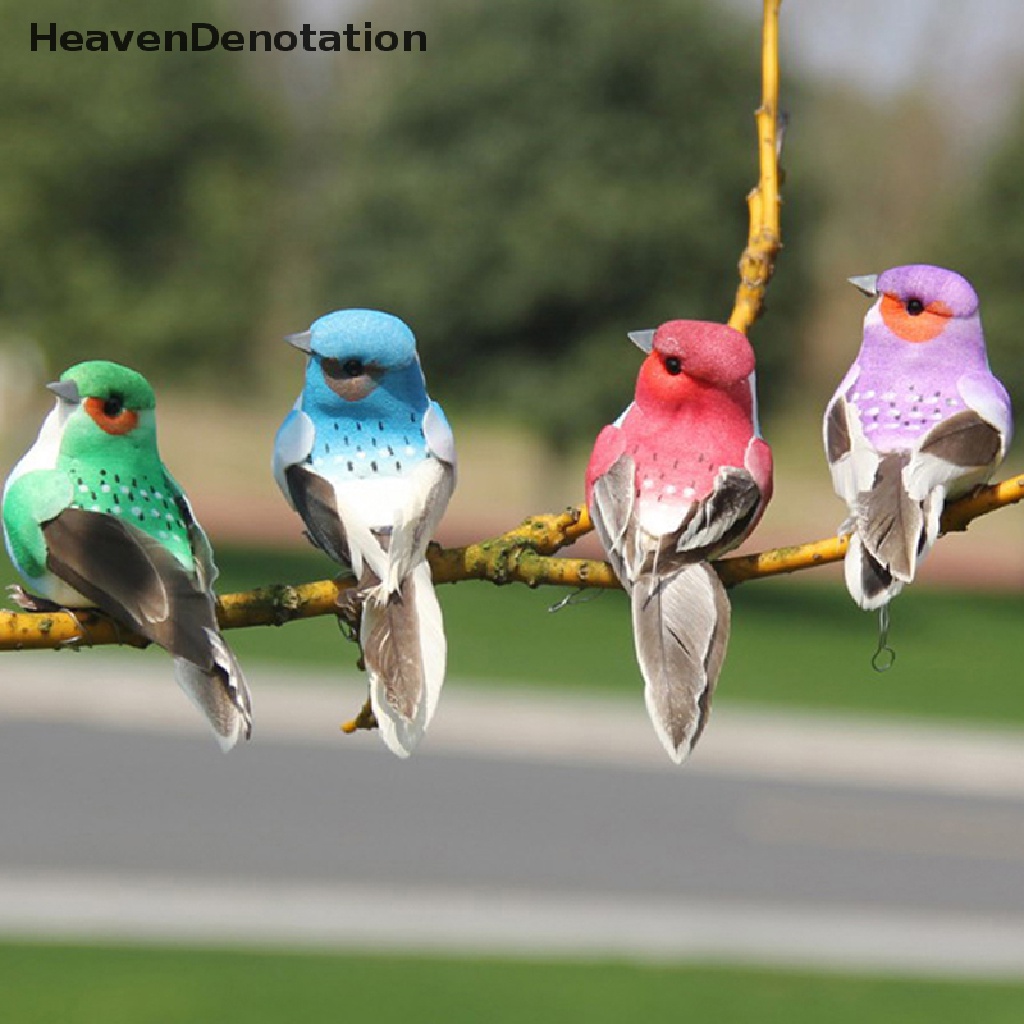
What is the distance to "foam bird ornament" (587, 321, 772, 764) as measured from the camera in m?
2.06

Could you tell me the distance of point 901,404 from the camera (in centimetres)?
252

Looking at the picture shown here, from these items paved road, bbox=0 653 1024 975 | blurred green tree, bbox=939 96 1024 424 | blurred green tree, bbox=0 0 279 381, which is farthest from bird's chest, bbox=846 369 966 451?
blurred green tree, bbox=0 0 279 381

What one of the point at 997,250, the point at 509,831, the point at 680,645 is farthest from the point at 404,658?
the point at 509,831

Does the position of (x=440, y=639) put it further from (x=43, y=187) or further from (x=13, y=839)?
(x=43, y=187)

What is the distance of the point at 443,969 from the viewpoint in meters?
19.5

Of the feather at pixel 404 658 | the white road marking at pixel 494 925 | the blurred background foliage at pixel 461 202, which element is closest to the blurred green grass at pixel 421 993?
the white road marking at pixel 494 925

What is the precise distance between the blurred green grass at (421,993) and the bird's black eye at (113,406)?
16833 mm

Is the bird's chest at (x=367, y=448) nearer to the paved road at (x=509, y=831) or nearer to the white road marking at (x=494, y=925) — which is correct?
the white road marking at (x=494, y=925)

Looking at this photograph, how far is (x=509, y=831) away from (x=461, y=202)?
8.34 meters

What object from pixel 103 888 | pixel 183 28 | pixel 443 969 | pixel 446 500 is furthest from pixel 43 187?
pixel 446 500

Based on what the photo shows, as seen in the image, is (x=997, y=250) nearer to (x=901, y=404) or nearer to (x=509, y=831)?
(x=509, y=831)

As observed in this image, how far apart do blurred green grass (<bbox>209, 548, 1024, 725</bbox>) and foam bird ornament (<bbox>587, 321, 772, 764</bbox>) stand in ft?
69.8

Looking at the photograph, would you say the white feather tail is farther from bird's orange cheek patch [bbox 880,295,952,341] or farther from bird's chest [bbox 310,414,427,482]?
bird's orange cheek patch [bbox 880,295,952,341]

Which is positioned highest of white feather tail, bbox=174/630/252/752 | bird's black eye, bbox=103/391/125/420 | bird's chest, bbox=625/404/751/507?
bird's black eye, bbox=103/391/125/420
